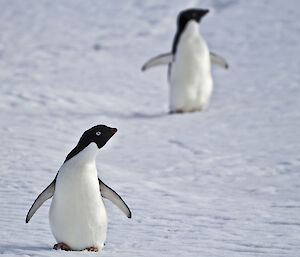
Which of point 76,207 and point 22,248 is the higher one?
point 76,207

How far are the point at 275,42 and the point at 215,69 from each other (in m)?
1.31

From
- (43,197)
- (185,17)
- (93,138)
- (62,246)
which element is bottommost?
(185,17)

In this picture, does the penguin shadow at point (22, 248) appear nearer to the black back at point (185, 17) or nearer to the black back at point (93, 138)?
Result: the black back at point (93, 138)

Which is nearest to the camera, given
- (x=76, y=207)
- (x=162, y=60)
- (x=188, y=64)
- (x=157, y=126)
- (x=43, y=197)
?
(x=76, y=207)

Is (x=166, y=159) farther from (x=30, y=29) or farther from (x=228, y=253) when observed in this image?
(x=30, y=29)

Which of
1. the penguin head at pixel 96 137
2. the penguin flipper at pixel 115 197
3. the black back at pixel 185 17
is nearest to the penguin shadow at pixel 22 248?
the penguin flipper at pixel 115 197

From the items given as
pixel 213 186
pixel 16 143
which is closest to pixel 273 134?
pixel 213 186

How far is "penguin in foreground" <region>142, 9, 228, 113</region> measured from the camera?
23.7ft

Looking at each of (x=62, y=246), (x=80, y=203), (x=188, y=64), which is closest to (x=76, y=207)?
(x=80, y=203)

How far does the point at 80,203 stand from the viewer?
3268mm

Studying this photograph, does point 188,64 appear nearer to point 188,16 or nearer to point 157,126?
point 188,16

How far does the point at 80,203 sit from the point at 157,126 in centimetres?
372

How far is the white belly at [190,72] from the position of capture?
284 inches

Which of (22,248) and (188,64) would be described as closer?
(22,248)
